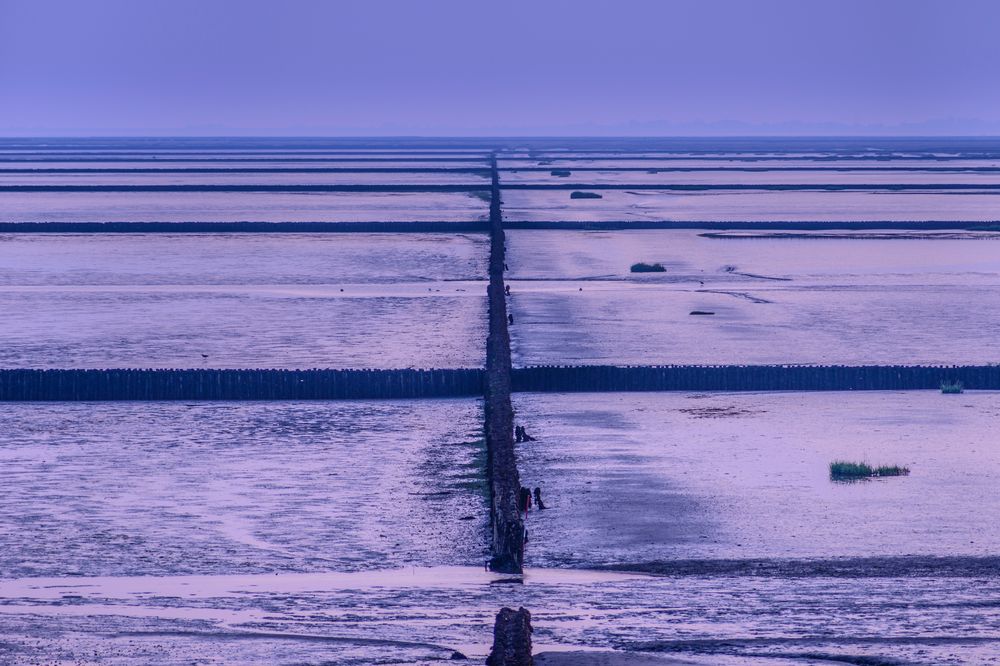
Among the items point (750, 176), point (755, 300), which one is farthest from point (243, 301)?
point (750, 176)

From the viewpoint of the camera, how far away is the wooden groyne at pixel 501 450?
14625 millimetres

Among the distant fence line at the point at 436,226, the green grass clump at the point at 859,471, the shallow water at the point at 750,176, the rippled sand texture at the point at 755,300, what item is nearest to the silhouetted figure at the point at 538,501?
the green grass clump at the point at 859,471

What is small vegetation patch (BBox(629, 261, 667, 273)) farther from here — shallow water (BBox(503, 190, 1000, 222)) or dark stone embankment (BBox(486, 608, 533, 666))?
dark stone embankment (BBox(486, 608, 533, 666))

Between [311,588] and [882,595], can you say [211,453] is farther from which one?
[882,595]

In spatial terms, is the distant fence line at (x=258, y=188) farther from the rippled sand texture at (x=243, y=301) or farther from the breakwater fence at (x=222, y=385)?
the breakwater fence at (x=222, y=385)

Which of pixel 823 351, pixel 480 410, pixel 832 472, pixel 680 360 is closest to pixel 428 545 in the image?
pixel 832 472

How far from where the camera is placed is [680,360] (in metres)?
26.4

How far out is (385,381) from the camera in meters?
24.1

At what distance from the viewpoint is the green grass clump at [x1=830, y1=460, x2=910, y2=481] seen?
18.3 meters

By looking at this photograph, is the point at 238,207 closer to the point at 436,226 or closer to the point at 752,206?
the point at 436,226

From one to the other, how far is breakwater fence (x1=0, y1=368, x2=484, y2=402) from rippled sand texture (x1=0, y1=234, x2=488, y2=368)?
2065 mm

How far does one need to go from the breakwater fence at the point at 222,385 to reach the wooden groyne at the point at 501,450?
2.74ft

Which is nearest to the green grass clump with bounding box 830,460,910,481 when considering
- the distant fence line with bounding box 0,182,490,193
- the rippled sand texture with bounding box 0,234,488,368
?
the rippled sand texture with bounding box 0,234,488,368

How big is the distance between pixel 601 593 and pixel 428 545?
231 cm
